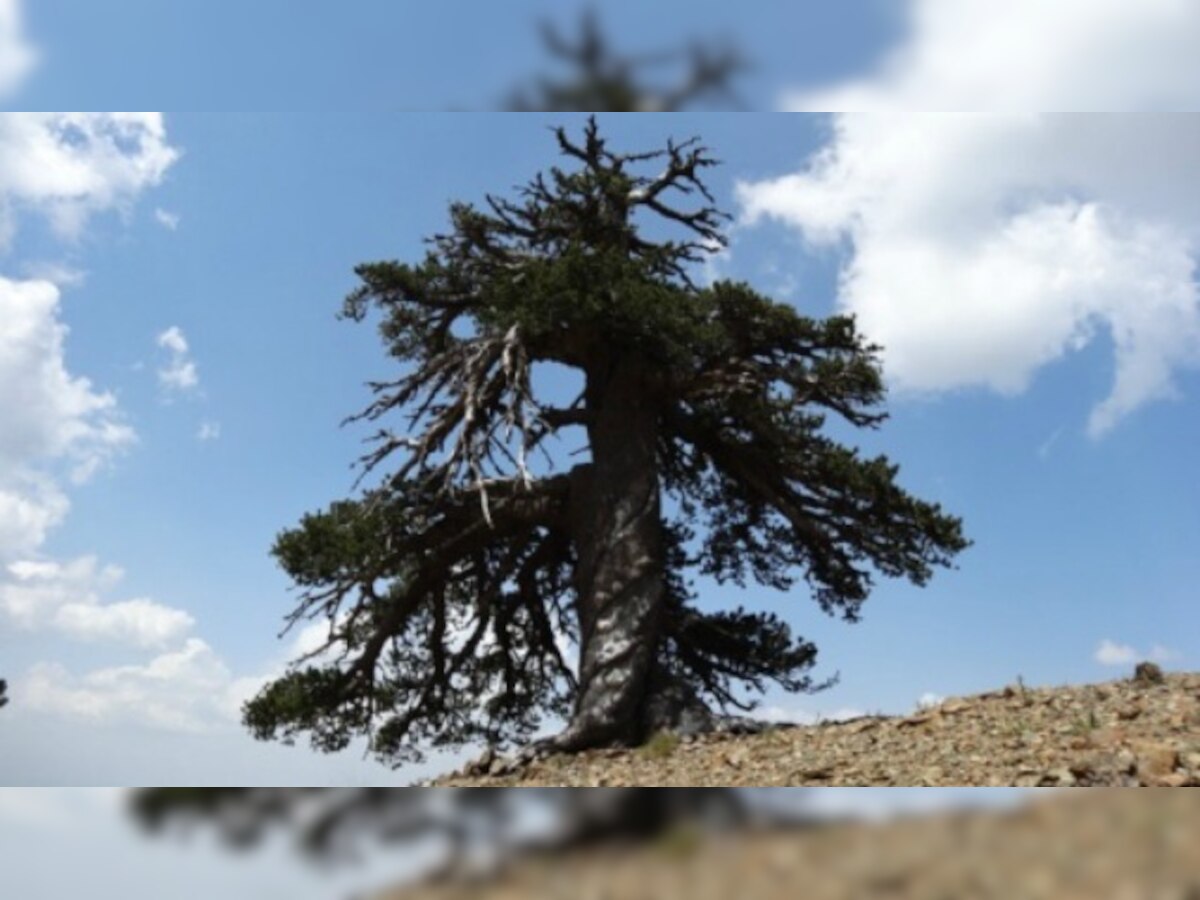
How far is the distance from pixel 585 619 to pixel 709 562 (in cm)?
279

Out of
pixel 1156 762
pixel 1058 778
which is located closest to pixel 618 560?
pixel 1058 778

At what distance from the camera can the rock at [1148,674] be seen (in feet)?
32.7

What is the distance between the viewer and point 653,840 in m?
1.08

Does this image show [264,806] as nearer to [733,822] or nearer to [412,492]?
[733,822]

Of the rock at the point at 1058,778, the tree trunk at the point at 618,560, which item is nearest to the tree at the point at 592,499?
the tree trunk at the point at 618,560

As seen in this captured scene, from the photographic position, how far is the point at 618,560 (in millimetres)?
12789

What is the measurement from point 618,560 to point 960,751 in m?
5.26

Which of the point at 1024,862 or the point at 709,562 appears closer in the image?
the point at 1024,862

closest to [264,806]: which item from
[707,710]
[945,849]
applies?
[945,849]

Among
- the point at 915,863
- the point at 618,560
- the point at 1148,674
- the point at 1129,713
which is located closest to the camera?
the point at 915,863

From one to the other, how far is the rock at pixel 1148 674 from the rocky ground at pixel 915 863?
9.81 m

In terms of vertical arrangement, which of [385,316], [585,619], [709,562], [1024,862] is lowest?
[1024,862]

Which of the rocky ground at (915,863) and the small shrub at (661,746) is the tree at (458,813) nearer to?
the rocky ground at (915,863)

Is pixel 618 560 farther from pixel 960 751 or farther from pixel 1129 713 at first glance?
pixel 1129 713
